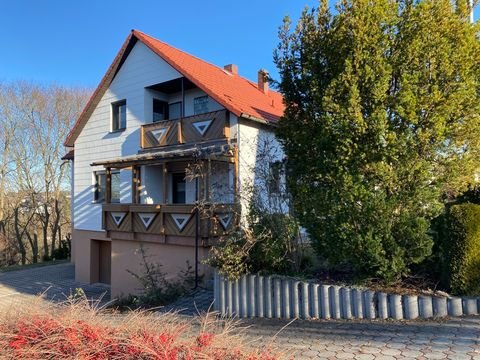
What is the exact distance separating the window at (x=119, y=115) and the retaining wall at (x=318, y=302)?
10.9 meters

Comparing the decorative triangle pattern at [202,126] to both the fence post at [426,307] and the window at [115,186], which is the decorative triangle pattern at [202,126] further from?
the fence post at [426,307]

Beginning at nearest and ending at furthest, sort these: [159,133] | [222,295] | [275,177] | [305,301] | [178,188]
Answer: [305,301] → [222,295] → [275,177] → [159,133] → [178,188]

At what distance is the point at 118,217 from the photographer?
13.9 m

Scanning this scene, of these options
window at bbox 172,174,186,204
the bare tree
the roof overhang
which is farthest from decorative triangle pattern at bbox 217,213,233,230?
the bare tree

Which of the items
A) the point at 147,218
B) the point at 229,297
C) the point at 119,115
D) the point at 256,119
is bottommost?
the point at 229,297

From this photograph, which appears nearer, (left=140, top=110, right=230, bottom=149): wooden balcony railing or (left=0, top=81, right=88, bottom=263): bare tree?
(left=140, top=110, right=230, bottom=149): wooden balcony railing

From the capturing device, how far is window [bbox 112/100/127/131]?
16.9m

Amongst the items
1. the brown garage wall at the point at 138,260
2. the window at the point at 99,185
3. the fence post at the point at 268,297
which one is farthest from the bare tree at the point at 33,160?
the fence post at the point at 268,297

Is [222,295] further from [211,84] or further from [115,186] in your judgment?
[115,186]

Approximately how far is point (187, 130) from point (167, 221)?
10.6 feet

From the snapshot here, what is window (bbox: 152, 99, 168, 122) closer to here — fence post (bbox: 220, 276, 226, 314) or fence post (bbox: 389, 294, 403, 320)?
fence post (bbox: 220, 276, 226, 314)

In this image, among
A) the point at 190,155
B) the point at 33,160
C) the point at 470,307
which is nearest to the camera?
the point at 470,307

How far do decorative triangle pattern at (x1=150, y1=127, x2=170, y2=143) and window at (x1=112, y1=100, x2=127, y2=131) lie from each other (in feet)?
10.0

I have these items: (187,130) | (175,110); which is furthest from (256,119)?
(175,110)
